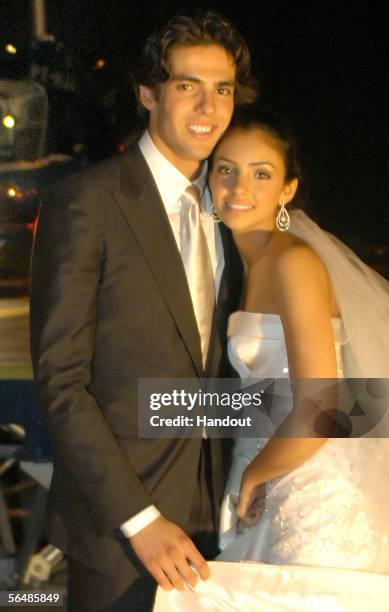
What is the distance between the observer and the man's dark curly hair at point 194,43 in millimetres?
1426

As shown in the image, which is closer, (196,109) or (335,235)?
(196,109)

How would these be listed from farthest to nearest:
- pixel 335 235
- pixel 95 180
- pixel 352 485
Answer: pixel 335 235 → pixel 352 485 → pixel 95 180

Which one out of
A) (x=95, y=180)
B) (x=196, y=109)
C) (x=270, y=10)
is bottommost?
(x=95, y=180)

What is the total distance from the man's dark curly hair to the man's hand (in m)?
0.79

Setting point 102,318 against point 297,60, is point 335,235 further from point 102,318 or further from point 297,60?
point 102,318

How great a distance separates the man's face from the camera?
142 cm

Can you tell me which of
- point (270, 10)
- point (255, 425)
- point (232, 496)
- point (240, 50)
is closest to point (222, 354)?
point (255, 425)

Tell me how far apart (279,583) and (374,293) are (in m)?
0.57

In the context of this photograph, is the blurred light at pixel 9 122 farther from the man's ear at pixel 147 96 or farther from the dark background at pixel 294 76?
the man's ear at pixel 147 96

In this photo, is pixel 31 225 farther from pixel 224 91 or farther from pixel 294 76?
pixel 294 76

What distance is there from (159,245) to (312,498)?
21.0 inches

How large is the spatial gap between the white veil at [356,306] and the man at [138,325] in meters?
0.18

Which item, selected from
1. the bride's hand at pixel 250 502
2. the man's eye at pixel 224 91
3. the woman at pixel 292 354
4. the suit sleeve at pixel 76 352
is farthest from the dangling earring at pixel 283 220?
the bride's hand at pixel 250 502

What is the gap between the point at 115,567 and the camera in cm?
143
